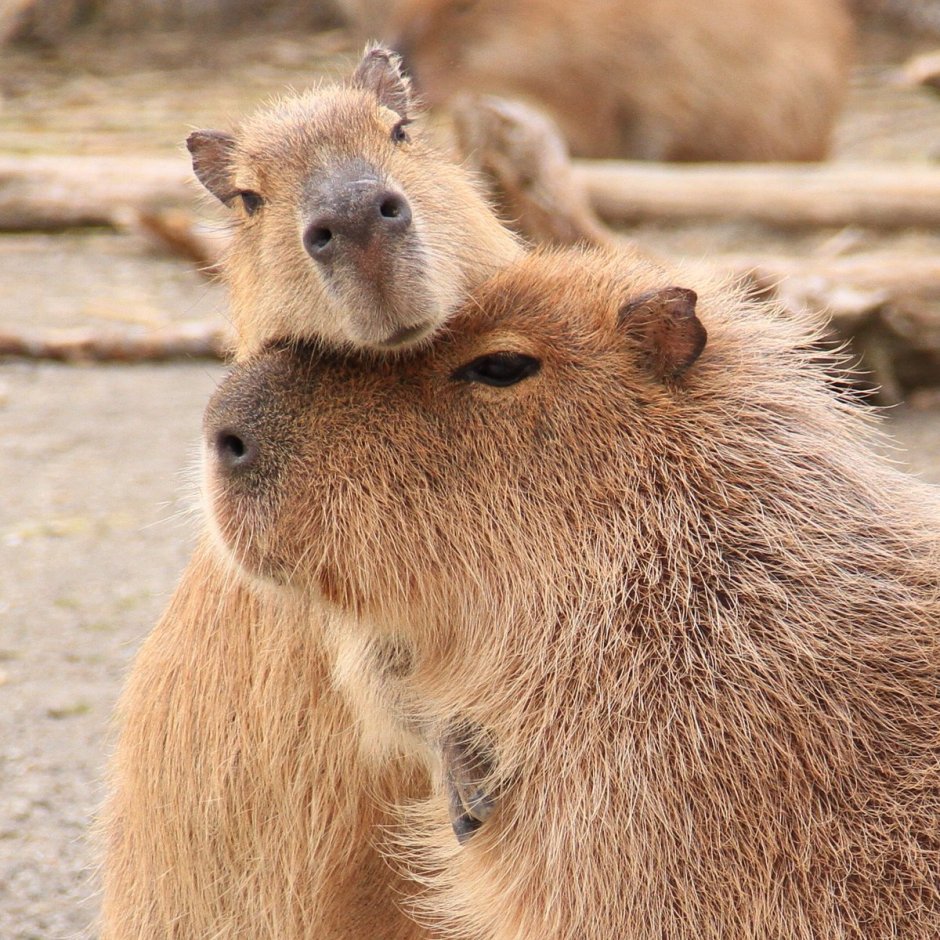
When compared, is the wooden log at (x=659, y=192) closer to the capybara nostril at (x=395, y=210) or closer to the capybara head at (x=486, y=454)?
the capybara nostril at (x=395, y=210)

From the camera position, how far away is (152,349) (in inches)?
279

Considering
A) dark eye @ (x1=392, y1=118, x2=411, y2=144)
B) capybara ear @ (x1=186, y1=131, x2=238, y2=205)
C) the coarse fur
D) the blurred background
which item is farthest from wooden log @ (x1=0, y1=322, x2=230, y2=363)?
the coarse fur

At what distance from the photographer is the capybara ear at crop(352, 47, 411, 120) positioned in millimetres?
3393

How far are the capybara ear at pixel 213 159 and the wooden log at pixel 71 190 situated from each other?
5.65m

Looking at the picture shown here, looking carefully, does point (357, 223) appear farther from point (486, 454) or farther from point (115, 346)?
point (115, 346)

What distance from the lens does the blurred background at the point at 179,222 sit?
4367 mm

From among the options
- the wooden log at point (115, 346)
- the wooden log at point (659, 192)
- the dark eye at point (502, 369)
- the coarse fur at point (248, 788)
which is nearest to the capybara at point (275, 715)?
the coarse fur at point (248, 788)

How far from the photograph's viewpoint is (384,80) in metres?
3.43

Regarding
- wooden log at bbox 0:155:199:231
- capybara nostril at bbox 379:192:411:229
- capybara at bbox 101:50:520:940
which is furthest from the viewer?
wooden log at bbox 0:155:199:231

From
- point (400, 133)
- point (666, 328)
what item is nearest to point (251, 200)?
point (400, 133)

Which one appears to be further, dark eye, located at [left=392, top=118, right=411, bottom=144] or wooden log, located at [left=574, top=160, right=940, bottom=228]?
wooden log, located at [left=574, top=160, right=940, bottom=228]

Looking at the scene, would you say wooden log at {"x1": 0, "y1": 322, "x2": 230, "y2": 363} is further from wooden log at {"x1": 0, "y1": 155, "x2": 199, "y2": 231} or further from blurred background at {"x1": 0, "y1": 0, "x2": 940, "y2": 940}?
wooden log at {"x1": 0, "y1": 155, "x2": 199, "y2": 231}

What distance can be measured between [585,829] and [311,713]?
68cm

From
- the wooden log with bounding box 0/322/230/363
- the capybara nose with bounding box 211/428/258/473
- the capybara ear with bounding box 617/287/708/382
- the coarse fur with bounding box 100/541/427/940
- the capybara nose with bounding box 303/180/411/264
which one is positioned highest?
the capybara nose with bounding box 303/180/411/264
